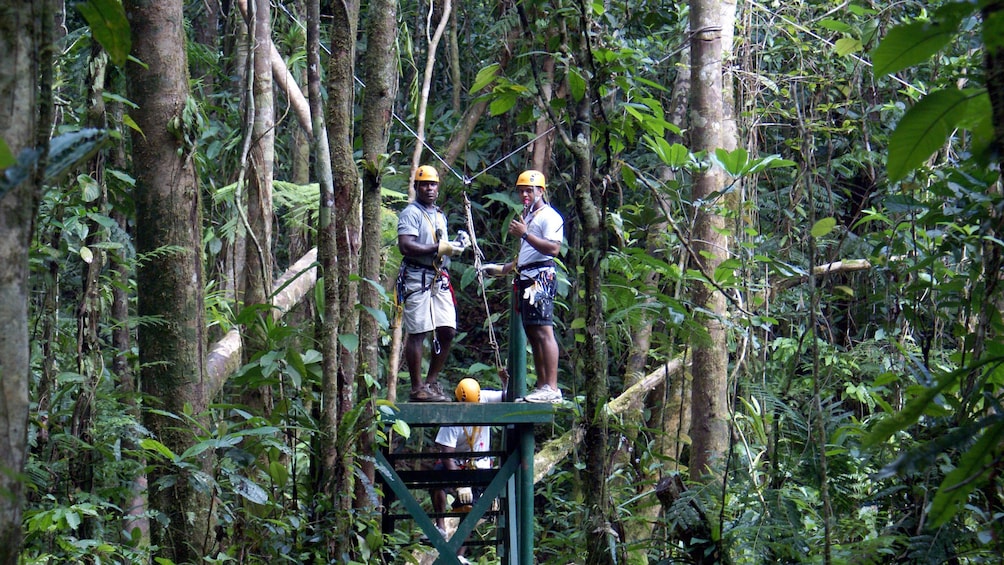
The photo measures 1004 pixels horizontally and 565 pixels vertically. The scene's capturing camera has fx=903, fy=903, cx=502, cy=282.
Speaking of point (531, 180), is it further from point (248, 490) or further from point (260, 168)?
point (248, 490)

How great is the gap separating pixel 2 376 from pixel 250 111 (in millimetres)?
3743

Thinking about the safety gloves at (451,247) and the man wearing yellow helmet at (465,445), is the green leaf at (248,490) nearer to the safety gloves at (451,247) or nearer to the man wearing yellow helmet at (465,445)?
the safety gloves at (451,247)

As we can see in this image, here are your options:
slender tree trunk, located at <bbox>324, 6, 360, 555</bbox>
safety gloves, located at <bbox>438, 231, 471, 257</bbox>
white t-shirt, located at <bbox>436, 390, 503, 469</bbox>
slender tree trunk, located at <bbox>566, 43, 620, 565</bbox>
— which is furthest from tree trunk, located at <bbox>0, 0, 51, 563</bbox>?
white t-shirt, located at <bbox>436, 390, 503, 469</bbox>

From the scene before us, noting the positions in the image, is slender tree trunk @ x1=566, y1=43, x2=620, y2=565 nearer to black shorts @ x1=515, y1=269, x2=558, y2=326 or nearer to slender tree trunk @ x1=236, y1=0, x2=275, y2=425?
black shorts @ x1=515, y1=269, x2=558, y2=326

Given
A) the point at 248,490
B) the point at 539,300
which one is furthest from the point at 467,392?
the point at 248,490

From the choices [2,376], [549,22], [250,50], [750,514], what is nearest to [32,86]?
[2,376]

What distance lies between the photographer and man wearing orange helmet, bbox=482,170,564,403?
234 inches

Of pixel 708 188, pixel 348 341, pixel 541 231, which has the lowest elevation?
pixel 348 341

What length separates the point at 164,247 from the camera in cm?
346

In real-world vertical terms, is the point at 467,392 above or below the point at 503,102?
below

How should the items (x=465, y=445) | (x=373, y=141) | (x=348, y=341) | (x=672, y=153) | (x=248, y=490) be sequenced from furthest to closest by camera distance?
(x=465, y=445)
(x=373, y=141)
(x=348, y=341)
(x=672, y=153)
(x=248, y=490)

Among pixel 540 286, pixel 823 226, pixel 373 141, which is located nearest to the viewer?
pixel 823 226

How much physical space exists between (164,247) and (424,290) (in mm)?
2642

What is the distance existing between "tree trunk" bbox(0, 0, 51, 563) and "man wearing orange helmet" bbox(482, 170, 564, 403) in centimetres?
467
